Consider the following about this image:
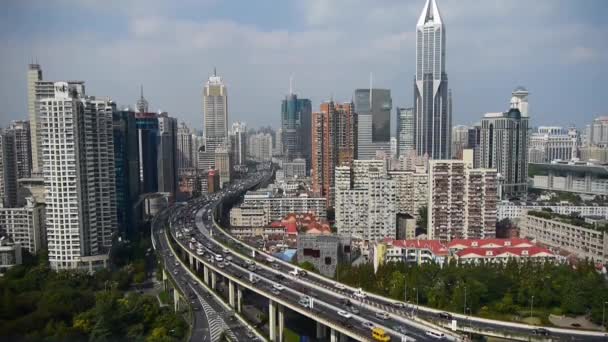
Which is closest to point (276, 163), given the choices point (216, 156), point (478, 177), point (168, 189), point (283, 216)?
point (216, 156)

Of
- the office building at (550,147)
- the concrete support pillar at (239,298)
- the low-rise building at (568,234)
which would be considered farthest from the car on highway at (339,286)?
the office building at (550,147)

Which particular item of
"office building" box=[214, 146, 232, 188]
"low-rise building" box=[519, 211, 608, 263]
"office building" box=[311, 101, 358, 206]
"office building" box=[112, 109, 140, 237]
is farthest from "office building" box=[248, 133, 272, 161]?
"low-rise building" box=[519, 211, 608, 263]

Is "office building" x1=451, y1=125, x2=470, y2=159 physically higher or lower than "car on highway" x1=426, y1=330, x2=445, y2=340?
higher

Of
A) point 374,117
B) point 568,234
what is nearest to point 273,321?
point 568,234

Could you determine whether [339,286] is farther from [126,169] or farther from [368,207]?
[126,169]

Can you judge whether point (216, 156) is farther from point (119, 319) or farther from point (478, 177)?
point (119, 319)

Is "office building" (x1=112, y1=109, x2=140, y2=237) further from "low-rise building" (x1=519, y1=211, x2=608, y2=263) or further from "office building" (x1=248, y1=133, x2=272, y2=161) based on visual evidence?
"office building" (x1=248, y1=133, x2=272, y2=161)
